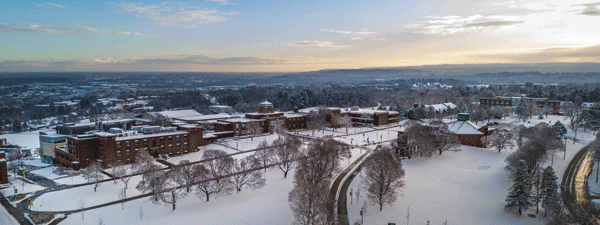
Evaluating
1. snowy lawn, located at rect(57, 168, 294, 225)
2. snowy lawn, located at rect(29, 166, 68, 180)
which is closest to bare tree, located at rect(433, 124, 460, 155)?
snowy lawn, located at rect(57, 168, 294, 225)

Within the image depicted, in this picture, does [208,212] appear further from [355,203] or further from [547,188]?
[547,188]

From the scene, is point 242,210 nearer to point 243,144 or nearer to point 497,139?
point 243,144

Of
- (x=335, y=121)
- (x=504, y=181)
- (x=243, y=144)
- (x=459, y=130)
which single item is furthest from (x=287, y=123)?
(x=504, y=181)

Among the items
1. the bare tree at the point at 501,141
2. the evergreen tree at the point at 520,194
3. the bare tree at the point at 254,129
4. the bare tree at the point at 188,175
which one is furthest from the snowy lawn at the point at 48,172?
the bare tree at the point at 501,141

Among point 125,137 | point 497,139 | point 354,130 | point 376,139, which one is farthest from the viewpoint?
point 354,130

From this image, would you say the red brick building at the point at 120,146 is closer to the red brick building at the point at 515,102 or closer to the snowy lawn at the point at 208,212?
the snowy lawn at the point at 208,212

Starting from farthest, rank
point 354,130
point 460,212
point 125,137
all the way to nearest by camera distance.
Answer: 1. point 354,130
2. point 125,137
3. point 460,212

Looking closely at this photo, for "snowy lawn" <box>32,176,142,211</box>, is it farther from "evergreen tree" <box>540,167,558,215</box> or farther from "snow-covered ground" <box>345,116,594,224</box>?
"evergreen tree" <box>540,167,558,215</box>
